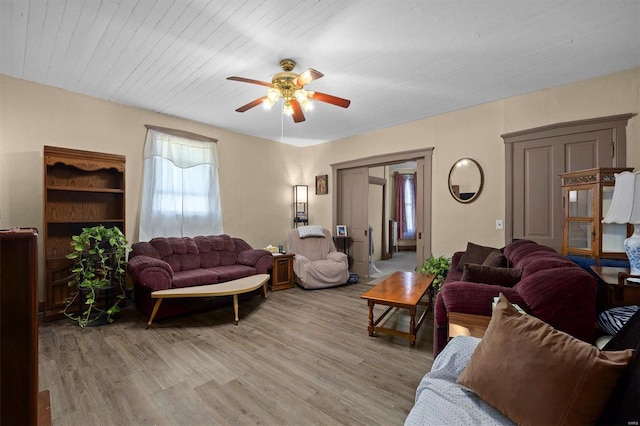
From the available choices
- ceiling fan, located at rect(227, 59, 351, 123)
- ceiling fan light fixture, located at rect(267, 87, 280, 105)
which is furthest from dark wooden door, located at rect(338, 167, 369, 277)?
ceiling fan light fixture, located at rect(267, 87, 280, 105)

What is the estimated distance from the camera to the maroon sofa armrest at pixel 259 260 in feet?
13.4

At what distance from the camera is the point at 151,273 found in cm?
301

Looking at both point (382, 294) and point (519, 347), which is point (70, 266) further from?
point (519, 347)

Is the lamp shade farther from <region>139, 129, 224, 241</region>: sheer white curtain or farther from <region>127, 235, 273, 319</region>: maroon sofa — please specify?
<region>139, 129, 224, 241</region>: sheer white curtain

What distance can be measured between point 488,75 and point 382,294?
8.39 ft

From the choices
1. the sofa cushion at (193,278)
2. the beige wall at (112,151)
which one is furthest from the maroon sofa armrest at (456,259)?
the beige wall at (112,151)

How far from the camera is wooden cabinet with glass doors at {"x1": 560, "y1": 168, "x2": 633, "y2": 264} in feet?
7.92

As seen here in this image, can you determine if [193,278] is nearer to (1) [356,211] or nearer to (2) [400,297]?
(2) [400,297]

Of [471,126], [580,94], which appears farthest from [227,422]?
[580,94]

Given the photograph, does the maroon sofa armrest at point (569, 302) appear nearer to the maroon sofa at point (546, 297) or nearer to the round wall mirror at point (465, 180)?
the maroon sofa at point (546, 297)

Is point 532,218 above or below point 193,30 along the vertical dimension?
below

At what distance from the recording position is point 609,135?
115 inches

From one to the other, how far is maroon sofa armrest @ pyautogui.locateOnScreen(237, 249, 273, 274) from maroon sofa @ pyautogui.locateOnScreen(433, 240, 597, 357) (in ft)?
8.66

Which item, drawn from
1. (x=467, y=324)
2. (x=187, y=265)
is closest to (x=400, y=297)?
(x=467, y=324)
